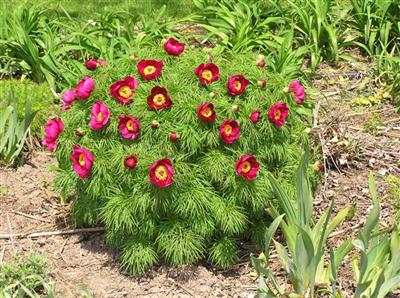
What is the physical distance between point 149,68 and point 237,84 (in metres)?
0.45

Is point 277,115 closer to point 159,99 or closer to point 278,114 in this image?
point 278,114

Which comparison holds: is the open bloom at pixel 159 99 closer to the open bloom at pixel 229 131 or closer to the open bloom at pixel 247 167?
the open bloom at pixel 229 131

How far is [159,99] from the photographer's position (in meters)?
3.73

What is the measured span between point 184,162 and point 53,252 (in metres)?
0.93

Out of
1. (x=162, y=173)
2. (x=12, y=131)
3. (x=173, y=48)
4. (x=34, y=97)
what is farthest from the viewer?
(x=34, y=97)

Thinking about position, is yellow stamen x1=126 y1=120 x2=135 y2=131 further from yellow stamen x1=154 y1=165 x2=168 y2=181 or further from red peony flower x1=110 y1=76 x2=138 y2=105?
yellow stamen x1=154 y1=165 x2=168 y2=181

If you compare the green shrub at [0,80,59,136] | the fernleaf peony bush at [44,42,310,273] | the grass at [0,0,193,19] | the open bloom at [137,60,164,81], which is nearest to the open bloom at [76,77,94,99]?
the fernleaf peony bush at [44,42,310,273]

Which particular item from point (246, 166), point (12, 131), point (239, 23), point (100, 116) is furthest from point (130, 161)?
point (239, 23)

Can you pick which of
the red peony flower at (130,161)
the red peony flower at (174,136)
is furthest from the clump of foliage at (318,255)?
the red peony flower at (130,161)

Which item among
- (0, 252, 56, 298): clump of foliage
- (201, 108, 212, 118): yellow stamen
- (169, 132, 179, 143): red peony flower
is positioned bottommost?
(0, 252, 56, 298): clump of foliage

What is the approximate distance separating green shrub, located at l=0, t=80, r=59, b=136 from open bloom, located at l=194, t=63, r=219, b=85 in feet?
4.84

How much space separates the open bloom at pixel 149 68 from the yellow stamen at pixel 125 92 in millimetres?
117

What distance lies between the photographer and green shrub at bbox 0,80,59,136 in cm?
498

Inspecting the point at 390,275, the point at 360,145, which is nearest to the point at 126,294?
the point at 390,275
